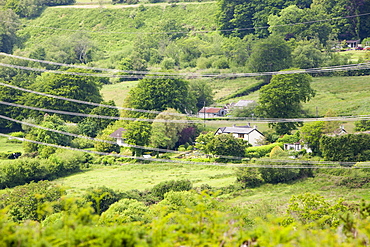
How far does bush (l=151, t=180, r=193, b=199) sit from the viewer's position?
3092cm

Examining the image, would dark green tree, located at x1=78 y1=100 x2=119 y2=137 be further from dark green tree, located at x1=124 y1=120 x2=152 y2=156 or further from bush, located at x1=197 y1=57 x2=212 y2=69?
bush, located at x1=197 y1=57 x2=212 y2=69

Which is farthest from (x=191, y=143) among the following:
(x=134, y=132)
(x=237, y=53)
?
(x=237, y=53)

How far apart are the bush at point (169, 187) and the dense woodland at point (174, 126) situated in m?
0.09

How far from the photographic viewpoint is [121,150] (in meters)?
44.0

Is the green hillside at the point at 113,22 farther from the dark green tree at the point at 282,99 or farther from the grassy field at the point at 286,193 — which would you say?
the grassy field at the point at 286,193

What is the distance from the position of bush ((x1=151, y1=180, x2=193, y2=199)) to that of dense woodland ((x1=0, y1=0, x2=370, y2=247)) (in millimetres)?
91

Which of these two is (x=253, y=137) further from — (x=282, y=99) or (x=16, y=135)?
(x=16, y=135)

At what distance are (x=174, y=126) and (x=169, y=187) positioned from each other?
44.6 feet

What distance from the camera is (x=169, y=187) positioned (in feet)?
101

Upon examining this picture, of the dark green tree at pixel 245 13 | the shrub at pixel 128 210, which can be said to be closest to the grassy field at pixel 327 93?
Answer: the dark green tree at pixel 245 13

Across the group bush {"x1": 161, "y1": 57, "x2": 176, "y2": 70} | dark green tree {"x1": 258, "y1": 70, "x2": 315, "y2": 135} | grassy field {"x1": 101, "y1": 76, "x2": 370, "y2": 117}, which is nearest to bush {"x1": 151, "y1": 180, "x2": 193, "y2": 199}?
dark green tree {"x1": 258, "y1": 70, "x2": 315, "y2": 135}

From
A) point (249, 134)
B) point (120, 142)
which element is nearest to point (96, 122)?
point (120, 142)

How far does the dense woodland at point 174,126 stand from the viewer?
7.88 meters

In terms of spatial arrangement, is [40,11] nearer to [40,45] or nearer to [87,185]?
[40,45]
